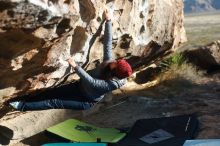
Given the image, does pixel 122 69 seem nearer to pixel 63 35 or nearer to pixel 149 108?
pixel 63 35

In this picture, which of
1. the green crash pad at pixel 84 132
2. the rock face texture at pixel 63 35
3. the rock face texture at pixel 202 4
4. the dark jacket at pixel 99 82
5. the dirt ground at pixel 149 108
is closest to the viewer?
the rock face texture at pixel 63 35

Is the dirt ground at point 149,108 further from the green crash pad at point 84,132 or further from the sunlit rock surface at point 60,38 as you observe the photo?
the green crash pad at point 84,132

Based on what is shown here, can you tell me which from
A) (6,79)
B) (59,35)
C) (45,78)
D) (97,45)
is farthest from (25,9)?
(97,45)

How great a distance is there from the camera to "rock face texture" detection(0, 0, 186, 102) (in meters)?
4.43

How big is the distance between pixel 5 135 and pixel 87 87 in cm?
182

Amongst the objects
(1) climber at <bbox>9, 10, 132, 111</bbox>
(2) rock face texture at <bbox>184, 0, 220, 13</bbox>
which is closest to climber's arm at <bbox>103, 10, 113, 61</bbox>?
(1) climber at <bbox>9, 10, 132, 111</bbox>

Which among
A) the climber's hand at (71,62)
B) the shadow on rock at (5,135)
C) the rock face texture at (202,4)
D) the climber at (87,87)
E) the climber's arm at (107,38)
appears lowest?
the rock face texture at (202,4)

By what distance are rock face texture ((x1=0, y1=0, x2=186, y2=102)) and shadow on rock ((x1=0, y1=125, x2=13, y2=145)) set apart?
1433mm

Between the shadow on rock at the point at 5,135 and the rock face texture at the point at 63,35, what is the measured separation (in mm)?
1433

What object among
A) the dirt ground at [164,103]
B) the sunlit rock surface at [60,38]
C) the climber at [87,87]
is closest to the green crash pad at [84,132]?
the dirt ground at [164,103]

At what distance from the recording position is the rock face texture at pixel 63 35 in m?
4.43

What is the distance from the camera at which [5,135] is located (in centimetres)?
714

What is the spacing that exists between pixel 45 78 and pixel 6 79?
2.03 ft

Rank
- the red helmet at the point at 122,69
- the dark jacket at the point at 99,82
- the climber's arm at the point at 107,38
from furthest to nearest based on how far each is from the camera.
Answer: the climber's arm at the point at 107,38
the dark jacket at the point at 99,82
the red helmet at the point at 122,69
